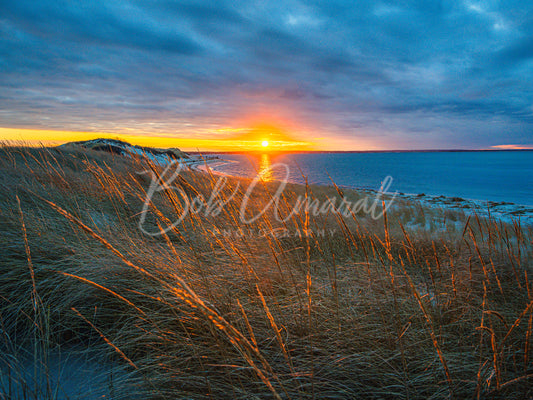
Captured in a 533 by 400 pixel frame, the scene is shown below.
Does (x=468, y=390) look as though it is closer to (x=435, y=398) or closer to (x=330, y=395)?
(x=435, y=398)

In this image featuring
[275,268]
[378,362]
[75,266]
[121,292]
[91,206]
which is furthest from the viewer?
[91,206]

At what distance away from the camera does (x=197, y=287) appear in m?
1.66

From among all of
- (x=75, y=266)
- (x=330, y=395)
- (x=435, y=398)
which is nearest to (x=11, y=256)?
(x=75, y=266)

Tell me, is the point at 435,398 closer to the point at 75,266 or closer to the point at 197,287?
the point at 197,287

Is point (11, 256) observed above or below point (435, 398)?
above

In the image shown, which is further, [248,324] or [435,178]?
[435,178]

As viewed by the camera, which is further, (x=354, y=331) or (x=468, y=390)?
(x=354, y=331)

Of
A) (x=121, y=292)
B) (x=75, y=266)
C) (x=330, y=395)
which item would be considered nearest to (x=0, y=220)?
(x=75, y=266)

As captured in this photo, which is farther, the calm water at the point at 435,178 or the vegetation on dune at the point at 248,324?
the calm water at the point at 435,178

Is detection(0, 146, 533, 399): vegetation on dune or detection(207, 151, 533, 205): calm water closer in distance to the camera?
detection(0, 146, 533, 399): vegetation on dune

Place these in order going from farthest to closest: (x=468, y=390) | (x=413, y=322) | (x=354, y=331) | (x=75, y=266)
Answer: (x=75, y=266) < (x=413, y=322) < (x=354, y=331) < (x=468, y=390)

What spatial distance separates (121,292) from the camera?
5.64 ft

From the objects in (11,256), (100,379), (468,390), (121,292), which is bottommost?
(100,379)

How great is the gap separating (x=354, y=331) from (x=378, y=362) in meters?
0.22
